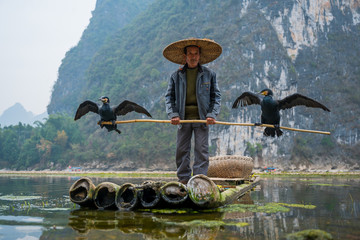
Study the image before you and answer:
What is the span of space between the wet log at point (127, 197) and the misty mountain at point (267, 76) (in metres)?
37.1

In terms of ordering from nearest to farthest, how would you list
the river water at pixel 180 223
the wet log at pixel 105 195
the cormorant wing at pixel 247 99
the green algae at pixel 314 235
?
the green algae at pixel 314 235
the river water at pixel 180 223
the wet log at pixel 105 195
the cormorant wing at pixel 247 99

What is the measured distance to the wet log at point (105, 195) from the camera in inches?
127

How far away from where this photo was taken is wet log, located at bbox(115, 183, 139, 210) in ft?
10.2

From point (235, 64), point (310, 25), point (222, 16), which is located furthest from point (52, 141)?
point (310, 25)

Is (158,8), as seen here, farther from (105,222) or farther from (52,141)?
(105,222)

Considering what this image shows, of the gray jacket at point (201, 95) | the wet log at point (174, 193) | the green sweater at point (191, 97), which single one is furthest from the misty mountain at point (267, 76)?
the wet log at point (174, 193)

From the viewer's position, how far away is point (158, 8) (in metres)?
68.9

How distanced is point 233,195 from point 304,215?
1.10 m

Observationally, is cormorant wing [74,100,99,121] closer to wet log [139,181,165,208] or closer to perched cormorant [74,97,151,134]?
perched cormorant [74,97,151,134]

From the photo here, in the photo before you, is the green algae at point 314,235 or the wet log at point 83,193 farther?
the wet log at point 83,193

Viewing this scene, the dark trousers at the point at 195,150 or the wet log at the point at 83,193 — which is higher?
the dark trousers at the point at 195,150

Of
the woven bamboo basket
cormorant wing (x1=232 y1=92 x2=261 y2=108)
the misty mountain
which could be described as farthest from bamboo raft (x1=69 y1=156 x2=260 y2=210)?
the misty mountain

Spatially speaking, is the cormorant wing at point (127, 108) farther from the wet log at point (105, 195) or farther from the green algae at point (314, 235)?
the green algae at point (314, 235)

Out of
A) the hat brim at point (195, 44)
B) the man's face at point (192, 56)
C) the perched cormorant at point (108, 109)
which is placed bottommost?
the perched cormorant at point (108, 109)
